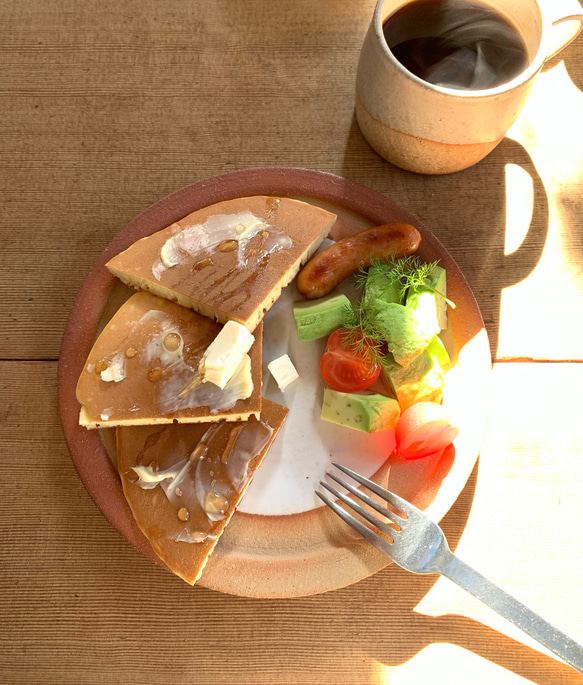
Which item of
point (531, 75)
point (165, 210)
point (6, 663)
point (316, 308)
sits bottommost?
point (6, 663)

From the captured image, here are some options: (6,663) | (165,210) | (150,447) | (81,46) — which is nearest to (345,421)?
(150,447)

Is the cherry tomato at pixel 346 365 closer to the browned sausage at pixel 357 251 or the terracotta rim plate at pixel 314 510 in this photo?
the browned sausage at pixel 357 251

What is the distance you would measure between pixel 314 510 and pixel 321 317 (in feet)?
2.16

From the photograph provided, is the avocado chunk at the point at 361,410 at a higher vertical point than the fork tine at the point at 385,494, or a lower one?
higher

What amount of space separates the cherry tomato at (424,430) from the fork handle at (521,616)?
374 millimetres

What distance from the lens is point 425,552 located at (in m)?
1.69

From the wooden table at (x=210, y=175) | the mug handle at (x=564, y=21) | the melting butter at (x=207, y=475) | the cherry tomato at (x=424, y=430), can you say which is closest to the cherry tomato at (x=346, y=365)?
the cherry tomato at (x=424, y=430)

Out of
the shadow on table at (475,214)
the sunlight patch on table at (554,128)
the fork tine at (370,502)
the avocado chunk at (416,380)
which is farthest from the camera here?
the sunlight patch on table at (554,128)

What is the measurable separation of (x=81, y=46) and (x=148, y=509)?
2.01m

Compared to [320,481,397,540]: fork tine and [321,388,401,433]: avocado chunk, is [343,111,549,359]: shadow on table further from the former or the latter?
[320,481,397,540]: fork tine

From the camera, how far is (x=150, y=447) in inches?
69.5

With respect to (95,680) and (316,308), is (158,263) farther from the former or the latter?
(95,680)

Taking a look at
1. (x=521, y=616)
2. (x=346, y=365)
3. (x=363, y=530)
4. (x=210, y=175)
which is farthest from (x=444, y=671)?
(x=210, y=175)

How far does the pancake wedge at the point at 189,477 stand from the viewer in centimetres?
167
